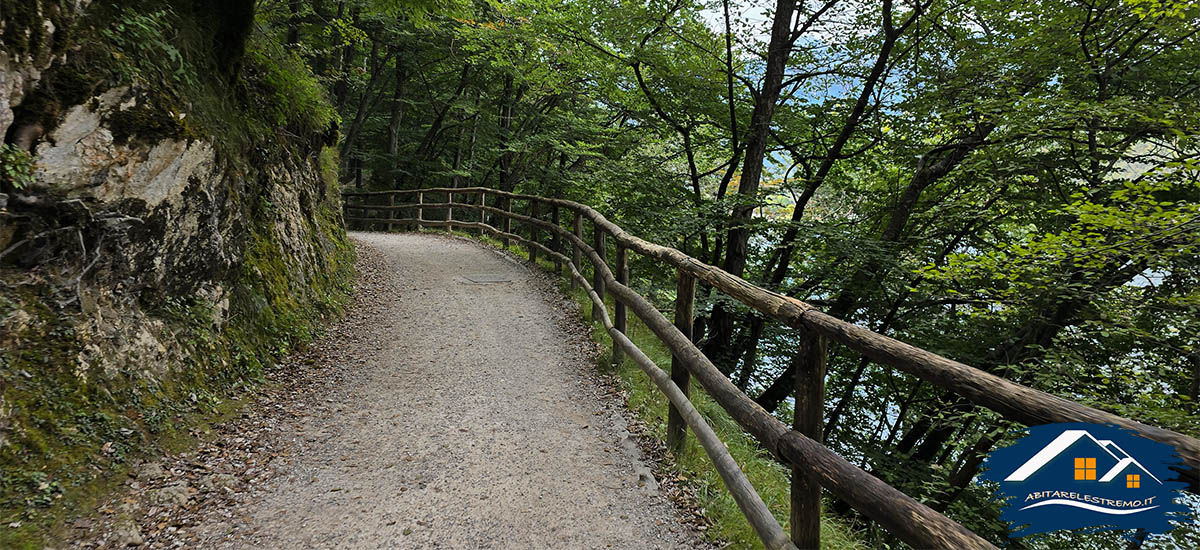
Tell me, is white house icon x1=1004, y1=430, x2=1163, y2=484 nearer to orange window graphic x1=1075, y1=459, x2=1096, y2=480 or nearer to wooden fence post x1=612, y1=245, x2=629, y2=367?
orange window graphic x1=1075, y1=459, x2=1096, y2=480

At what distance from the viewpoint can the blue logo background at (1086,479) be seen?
1369mm

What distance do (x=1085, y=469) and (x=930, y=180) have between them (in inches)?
325

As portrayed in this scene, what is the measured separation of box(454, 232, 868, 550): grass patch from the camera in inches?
124

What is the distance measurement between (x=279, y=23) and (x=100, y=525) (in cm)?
1097

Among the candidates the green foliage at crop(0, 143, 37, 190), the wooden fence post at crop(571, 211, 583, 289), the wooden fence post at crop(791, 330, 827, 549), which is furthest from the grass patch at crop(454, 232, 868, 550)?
the green foliage at crop(0, 143, 37, 190)

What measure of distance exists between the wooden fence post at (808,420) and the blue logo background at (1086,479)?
0.80 metres

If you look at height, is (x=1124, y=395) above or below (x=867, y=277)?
below

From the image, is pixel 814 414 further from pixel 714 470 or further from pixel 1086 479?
pixel 714 470

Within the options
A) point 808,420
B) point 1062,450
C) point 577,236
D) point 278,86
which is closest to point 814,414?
point 808,420

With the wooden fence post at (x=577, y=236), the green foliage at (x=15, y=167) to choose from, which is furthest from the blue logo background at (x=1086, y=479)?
the wooden fence post at (x=577, y=236)

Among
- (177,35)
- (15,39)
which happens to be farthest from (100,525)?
(177,35)

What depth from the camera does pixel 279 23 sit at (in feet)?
36.4

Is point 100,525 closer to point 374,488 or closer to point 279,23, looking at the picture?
point 374,488

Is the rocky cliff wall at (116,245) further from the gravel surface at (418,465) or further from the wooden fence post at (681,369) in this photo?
the wooden fence post at (681,369)
